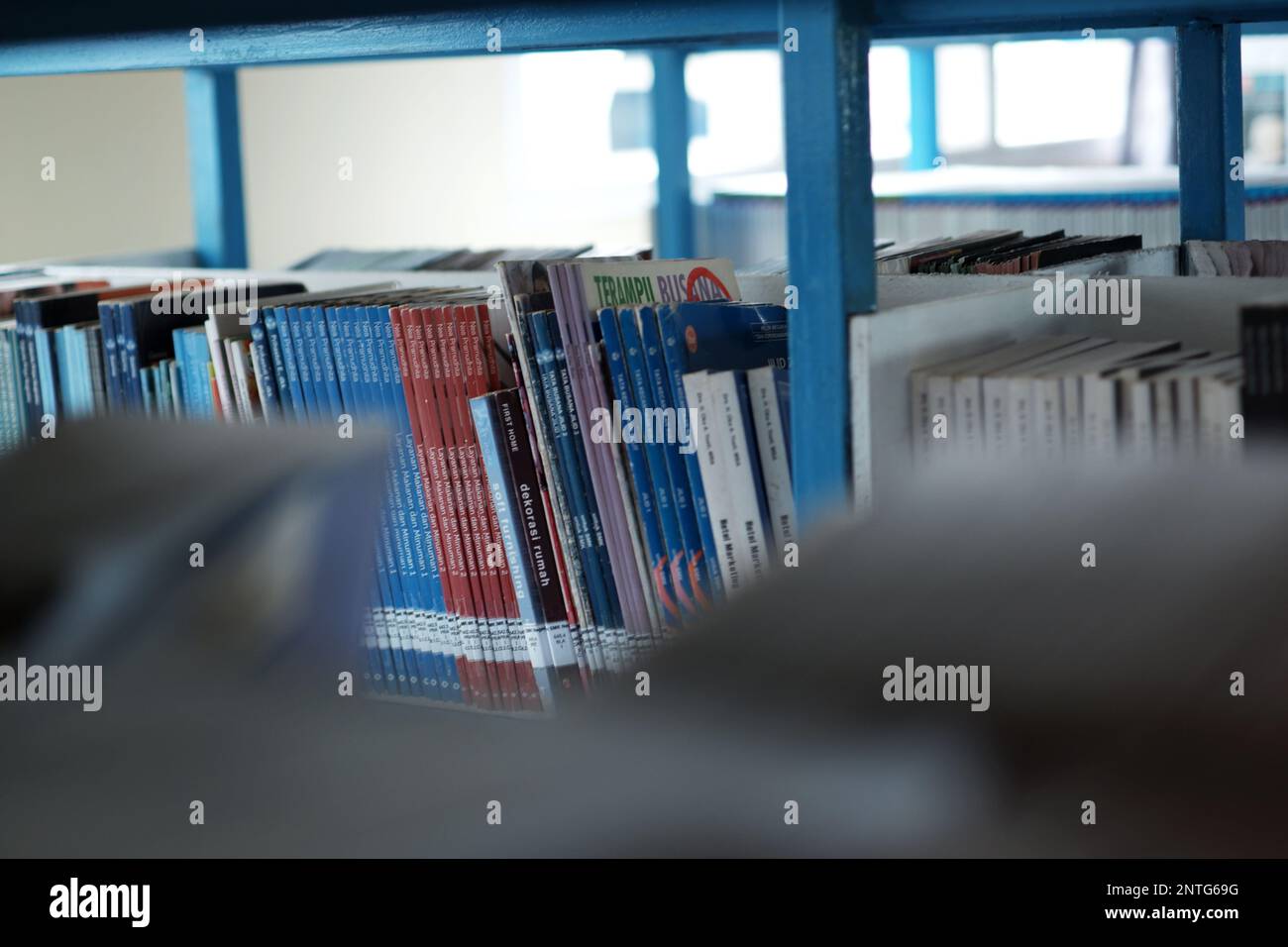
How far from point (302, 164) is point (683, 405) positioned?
14.9 ft

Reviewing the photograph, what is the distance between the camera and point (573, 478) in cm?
132

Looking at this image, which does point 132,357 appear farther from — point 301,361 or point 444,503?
point 444,503

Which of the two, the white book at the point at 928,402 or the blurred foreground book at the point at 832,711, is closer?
the blurred foreground book at the point at 832,711

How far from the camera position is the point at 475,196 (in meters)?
6.37

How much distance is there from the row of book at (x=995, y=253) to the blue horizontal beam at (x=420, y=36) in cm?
34

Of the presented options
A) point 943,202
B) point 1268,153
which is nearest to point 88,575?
point 943,202

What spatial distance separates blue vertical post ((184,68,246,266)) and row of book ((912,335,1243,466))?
198 cm

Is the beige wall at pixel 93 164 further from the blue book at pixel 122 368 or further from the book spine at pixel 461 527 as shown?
the book spine at pixel 461 527

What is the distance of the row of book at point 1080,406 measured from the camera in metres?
1.05

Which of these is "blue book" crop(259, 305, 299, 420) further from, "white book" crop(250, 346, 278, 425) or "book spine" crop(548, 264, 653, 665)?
"book spine" crop(548, 264, 653, 665)

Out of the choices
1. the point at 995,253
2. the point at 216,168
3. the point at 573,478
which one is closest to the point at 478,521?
the point at 573,478

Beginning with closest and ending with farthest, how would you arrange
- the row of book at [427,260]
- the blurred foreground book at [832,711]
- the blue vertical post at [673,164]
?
1. the blurred foreground book at [832,711]
2. the row of book at [427,260]
3. the blue vertical post at [673,164]

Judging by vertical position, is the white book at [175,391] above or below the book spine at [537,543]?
above

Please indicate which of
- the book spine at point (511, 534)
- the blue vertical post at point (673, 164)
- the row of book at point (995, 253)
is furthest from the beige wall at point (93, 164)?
the book spine at point (511, 534)
